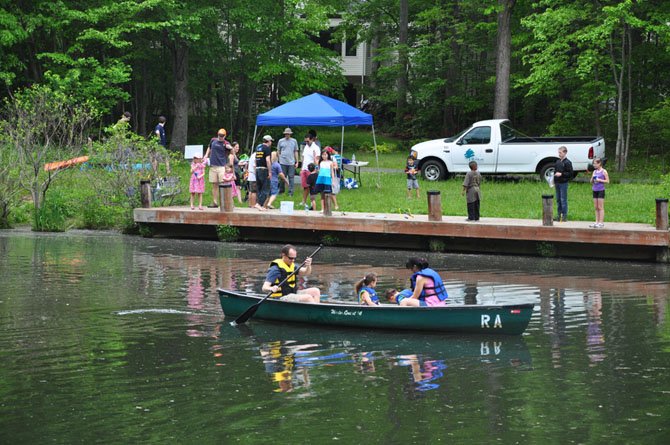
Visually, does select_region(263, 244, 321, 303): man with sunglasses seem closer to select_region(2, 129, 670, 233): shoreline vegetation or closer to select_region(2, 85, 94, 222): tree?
select_region(2, 129, 670, 233): shoreline vegetation

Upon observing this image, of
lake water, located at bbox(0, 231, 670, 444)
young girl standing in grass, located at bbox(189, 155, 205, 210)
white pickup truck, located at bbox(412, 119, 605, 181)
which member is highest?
white pickup truck, located at bbox(412, 119, 605, 181)

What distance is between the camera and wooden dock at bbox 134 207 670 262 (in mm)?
24484

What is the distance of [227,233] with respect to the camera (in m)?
28.1

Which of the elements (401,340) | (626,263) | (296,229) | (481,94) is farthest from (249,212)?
(481,94)

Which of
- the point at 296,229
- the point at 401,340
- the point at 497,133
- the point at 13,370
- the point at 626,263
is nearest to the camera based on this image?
the point at 13,370

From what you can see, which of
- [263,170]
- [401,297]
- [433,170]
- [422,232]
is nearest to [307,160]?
[263,170]

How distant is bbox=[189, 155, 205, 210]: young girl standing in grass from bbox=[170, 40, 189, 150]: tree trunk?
14.1 meters

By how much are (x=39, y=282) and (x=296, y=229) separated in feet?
26.9

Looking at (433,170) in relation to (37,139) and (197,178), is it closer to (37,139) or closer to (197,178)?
(197,178)

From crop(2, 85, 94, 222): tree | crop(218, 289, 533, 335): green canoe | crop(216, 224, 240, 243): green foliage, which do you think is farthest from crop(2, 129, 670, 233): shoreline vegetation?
crop(218, 289, 533, 335): green canoe

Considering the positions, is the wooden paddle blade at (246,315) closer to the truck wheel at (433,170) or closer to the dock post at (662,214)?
the dock post at (662,214)

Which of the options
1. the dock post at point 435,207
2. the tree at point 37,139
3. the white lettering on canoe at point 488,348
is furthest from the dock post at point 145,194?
the white lettering on canoe at point 488,348

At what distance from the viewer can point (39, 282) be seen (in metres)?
21.1

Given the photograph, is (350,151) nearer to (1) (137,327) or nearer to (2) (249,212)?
(2) (249,212)
